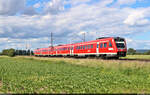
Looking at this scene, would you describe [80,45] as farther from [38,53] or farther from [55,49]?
[38,53]

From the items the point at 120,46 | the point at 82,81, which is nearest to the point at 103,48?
the point at 120,46

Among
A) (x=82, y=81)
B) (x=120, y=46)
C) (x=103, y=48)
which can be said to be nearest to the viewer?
(x=82, y=81)

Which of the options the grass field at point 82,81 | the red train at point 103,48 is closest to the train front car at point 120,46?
the red train at point 103,48

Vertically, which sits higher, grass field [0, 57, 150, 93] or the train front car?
the train front car

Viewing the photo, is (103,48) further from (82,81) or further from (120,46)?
(82,81)

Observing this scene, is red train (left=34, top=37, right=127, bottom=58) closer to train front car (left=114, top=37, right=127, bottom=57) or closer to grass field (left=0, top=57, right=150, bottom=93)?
train front car (left=114, top=37, right=127, bottom=57)

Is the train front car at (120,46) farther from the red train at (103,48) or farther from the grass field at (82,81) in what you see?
the grass field at (82,81)

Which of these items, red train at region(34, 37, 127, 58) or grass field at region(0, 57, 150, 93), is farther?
red train at region(34, 37, 127, 58)

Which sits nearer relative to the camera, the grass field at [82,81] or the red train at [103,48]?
the grass field at [82,81]

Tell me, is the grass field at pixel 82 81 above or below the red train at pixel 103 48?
below

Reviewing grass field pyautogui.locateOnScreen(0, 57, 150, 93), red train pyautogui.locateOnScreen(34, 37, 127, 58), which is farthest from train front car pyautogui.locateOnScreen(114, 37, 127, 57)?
grass field pyautogui.locateOnScreen(0, 57, 150, 93)

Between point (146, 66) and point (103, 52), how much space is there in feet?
39.2

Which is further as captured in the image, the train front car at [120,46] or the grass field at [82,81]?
the train front car at [120,46]

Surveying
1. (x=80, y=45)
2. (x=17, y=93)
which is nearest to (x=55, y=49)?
(x=80, y=45)
